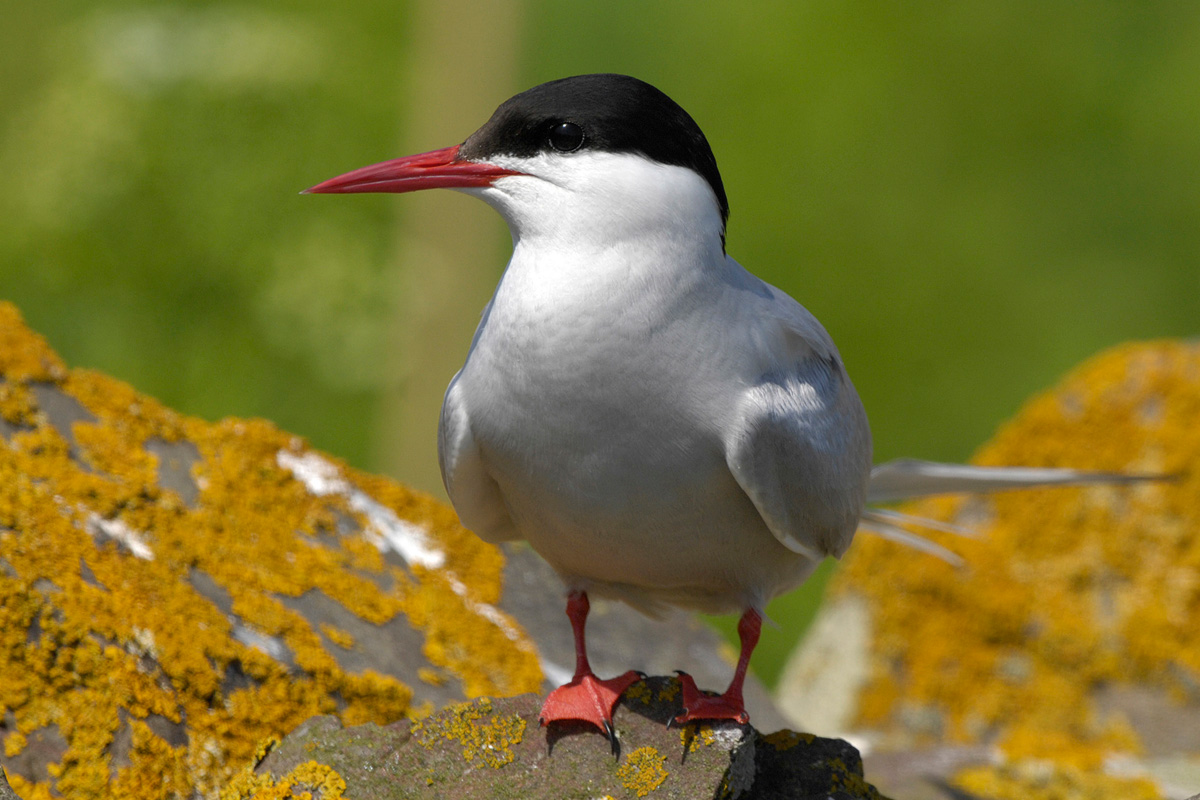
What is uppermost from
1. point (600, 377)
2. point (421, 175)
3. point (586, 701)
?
point (421, 175)

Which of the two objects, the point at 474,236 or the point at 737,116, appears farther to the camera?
the point at 737,116

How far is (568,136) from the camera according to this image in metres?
3.15

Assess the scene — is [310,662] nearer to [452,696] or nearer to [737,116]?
[452,696]

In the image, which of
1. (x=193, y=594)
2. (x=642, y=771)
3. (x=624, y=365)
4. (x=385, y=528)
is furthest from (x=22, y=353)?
(x=642, y=771)

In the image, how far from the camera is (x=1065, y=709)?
5.36 meters

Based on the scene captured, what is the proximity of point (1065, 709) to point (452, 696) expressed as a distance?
9.70 ft

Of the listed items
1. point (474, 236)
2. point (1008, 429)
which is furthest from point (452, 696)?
→ point (474, 236)

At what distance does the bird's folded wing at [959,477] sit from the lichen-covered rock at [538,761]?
1.26 m

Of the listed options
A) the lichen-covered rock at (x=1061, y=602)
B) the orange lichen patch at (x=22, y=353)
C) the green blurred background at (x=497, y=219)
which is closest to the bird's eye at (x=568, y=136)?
the orange lichen patch at (x=22, y=353)

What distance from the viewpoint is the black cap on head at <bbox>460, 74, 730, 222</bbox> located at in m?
3.13

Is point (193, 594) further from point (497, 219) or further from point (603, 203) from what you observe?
point (497, 219)

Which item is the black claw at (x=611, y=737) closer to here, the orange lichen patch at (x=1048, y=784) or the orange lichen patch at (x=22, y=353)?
the orange lichen patch at (x=1048, y=784)

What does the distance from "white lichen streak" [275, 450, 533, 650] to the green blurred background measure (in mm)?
3127

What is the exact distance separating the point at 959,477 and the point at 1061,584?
63.8 inches
